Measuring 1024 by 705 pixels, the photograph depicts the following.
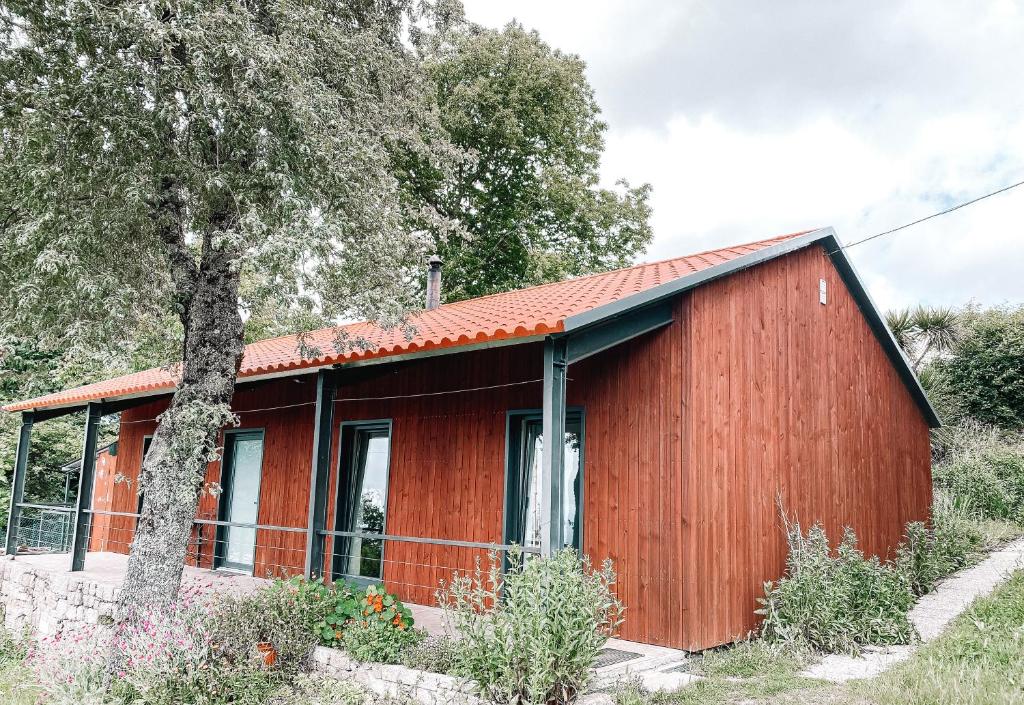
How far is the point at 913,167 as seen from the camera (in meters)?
24.6

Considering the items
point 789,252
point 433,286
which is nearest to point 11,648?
point 433,286

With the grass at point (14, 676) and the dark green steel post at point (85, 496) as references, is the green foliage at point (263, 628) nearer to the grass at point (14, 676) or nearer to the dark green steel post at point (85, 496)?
the grass at point (14, 676)

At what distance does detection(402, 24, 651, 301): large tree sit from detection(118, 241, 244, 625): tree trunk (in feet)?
45.0

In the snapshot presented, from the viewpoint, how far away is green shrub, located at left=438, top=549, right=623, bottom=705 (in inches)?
174

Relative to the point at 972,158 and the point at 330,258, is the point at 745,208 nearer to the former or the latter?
the point at 972,158

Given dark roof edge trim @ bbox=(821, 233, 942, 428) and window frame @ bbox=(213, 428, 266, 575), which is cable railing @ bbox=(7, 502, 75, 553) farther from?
dark roof edge trim @ bbox=(821, 233, 942, 428)

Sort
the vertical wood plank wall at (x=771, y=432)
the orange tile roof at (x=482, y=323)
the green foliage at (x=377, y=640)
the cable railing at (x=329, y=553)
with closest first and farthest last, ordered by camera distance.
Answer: the green foliage at (x=377, y=640)
the orange tile roof at (x=482, y=323)
the vertical wood plank wall at (x=771, y=432)
the cable railing at (x=329, y=553)

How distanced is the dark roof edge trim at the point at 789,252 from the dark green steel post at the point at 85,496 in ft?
25.9

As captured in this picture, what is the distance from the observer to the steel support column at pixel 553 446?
17.3 ft

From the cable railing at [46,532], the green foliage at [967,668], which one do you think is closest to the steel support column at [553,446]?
the green foliage at [967,668]

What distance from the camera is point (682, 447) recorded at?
654 cm

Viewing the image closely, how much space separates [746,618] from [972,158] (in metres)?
20.7

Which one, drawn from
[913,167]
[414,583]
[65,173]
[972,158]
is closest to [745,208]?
[913,167]

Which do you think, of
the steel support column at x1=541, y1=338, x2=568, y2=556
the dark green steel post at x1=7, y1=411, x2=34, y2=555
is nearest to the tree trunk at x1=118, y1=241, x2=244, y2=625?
the steel support column at x1=541, y1=338, x2=568, y2=556
